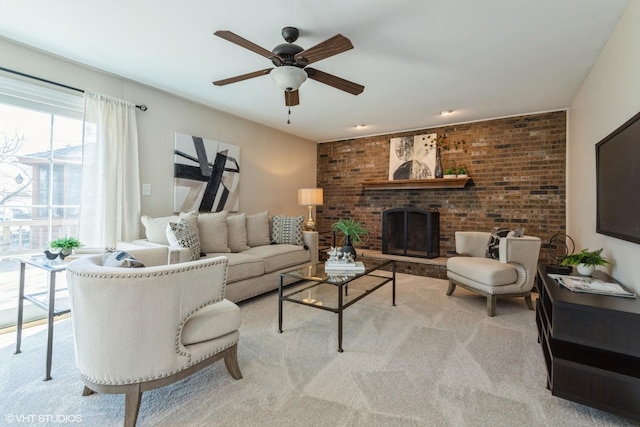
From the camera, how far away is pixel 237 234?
3775mm

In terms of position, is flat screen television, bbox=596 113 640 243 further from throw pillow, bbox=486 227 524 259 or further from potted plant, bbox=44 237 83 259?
potted plant, bbox=44 237 83 259

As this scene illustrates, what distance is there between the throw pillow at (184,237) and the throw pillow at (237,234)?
0.63 meters

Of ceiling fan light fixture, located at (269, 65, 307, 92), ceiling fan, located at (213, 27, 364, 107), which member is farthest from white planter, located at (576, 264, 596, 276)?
ceiling fan light fixture, located at (269, 65, 307, 92)

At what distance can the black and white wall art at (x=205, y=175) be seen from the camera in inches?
148

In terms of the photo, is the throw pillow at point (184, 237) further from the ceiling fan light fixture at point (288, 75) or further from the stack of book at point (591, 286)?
Result: the stack of book at point (591, 286)

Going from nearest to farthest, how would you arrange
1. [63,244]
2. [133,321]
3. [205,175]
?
[133,321] → [63,244] → [205,175]

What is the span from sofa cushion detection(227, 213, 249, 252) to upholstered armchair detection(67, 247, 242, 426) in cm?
220

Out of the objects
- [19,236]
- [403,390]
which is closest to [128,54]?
[19,236]

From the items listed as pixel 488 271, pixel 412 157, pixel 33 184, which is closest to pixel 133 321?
pixel 33 184

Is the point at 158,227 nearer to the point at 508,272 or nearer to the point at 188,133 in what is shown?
the point at 188,133

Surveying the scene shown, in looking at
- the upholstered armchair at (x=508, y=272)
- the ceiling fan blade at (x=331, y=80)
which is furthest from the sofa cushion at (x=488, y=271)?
the ceiling fan blade at (x=331, y=80)

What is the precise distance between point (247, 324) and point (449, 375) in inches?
64.6

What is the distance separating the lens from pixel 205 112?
4.08 meters

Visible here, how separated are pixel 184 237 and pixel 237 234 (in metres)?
0.84
